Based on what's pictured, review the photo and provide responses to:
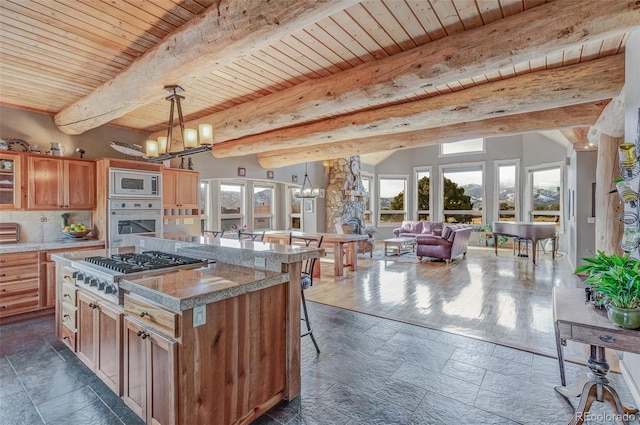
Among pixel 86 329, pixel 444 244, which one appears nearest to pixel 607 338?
pixel 86 329

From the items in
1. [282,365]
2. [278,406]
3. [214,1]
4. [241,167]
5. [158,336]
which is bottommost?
[278,406]

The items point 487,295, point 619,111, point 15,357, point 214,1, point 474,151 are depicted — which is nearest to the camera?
point 214,1

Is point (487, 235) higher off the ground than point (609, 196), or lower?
lower

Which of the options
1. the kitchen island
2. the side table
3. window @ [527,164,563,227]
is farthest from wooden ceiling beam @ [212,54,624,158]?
window @ [527,164,563,227]

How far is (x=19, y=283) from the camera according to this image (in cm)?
375

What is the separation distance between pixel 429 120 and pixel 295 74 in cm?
188

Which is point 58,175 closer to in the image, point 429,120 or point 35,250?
point 35,250

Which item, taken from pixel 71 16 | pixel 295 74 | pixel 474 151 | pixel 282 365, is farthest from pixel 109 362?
pixel 474 151

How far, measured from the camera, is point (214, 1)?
214 centimetres

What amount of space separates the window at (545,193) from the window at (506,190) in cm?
42

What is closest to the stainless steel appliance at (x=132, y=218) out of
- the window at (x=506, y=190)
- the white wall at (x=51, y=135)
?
the white wall at (x=51, y=135)

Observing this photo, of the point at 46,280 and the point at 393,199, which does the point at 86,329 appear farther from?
the point at 393,199

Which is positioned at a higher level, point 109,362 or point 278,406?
point 109,362

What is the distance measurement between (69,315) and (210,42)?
2.59 m
